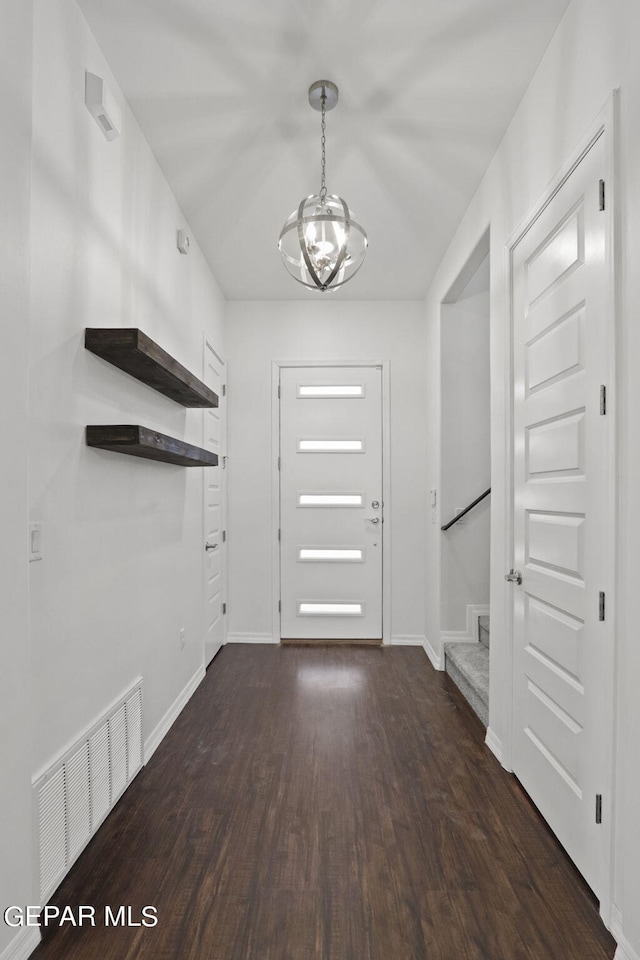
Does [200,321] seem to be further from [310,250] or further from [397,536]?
[397,536]

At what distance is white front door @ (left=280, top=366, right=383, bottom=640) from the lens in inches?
182

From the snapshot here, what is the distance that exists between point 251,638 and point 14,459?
11.3 ft

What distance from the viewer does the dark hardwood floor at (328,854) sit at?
1.55m

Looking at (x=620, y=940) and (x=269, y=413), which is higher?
(x=269, y=413)

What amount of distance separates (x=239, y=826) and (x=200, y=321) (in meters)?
2.94

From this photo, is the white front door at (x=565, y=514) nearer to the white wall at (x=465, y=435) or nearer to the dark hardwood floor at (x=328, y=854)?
the dark hardwood floor at (x=328, y=854)

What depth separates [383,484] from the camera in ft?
15.2

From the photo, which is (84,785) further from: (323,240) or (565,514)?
(323,240)

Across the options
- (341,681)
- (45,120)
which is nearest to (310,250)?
(45,120)

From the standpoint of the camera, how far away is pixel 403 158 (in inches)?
108

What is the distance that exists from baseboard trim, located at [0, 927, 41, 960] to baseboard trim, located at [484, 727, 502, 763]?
6.20 feet

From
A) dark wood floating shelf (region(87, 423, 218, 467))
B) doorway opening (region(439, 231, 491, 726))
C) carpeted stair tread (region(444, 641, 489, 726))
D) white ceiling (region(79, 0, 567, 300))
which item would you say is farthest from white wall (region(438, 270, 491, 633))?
dark wood floating shelf (region(87, 423, 218, 467))

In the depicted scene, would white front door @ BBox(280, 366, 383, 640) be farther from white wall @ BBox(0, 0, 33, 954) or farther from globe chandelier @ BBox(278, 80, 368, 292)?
white wall @ BBox(0, 0, 33, 954)

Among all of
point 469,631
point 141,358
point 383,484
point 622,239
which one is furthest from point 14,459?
point 383,484
